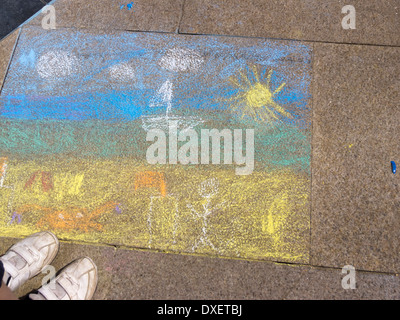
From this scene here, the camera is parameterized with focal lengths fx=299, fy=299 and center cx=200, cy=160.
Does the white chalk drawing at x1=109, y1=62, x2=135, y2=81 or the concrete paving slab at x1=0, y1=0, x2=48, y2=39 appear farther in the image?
the concrete paving slab at x1=0, y1=0, x2=48, y2=39

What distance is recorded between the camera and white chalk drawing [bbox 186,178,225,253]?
2.65m

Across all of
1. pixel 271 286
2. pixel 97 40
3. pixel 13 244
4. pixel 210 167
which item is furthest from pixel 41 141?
pixel 271 286

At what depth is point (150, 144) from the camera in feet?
9.55

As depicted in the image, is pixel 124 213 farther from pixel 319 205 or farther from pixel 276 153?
pixel 319 205

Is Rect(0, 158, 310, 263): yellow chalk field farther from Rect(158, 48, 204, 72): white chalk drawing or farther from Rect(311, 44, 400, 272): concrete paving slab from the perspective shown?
Rect(158, 48, 204, 72): white chalk drawing

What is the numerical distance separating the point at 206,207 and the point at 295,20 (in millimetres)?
2217

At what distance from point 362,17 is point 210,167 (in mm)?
2301

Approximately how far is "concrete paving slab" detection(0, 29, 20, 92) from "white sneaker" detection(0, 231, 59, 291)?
1869 mm

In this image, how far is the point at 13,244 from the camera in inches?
107

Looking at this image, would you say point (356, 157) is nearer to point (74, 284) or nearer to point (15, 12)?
point (74, 284)

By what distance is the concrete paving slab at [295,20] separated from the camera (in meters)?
3.12

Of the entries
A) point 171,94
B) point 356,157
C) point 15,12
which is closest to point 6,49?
point 15,12

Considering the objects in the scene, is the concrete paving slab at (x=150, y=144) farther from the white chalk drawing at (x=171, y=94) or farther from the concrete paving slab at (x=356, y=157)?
the concrete paving slab at (x=356, y=157)

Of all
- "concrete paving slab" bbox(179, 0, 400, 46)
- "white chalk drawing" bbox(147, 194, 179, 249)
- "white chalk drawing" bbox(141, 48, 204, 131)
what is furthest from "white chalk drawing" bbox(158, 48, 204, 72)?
"white chalk drawing" bbox(147, 194, 179, 249)
